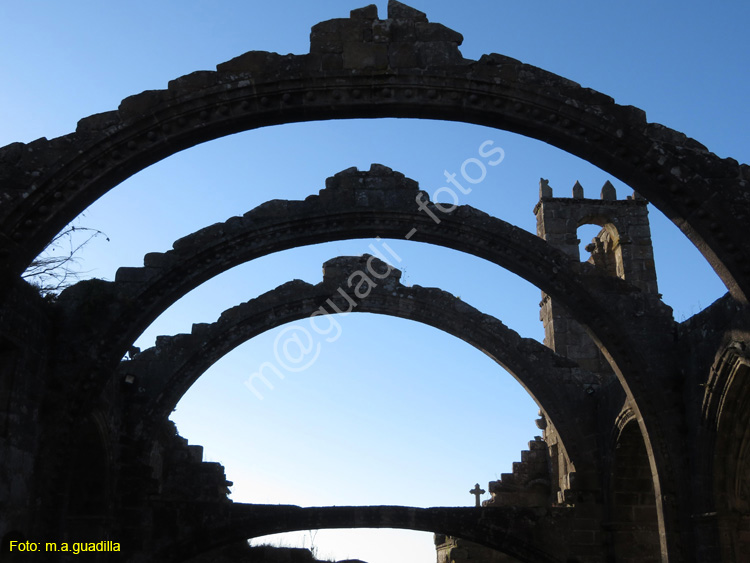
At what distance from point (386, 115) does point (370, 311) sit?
6.80 metres

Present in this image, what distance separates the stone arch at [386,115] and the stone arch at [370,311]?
5837 mm

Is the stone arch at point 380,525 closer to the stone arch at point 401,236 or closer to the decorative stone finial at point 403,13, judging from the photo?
the stone arch at point 401,236

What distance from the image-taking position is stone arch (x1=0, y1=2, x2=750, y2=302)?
6.01 meters

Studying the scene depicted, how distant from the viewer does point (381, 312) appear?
1271cm

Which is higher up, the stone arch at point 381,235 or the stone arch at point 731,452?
Result: the stone arch at point 381,235

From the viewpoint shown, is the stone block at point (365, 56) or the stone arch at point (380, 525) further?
the stone arch at point (380, 525)

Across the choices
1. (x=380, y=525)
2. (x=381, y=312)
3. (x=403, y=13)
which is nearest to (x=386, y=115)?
(x=403, y=13)

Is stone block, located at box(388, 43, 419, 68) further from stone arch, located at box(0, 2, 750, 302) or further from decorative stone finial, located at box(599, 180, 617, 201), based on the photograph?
decorative stone finial, located at box(599, 180, 617, 201)

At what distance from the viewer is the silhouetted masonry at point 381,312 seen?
6066 mm

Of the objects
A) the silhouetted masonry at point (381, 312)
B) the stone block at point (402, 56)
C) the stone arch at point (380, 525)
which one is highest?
the stone block at point (402, 56)

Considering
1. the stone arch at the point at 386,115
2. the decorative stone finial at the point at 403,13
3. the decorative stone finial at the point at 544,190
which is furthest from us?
the decorative stone finial at the point at 544,190

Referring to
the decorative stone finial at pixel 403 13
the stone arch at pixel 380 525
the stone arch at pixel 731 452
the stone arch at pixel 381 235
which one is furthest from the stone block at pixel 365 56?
the stone arch at pixel 380 525

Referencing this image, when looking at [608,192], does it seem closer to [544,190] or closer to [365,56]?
[544,190]

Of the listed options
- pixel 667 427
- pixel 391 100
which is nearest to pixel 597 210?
pixel 667 427
